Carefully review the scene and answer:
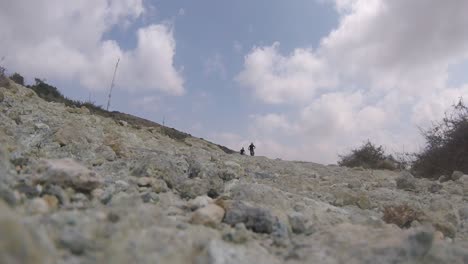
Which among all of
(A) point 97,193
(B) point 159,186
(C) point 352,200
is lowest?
(A) point 97,193

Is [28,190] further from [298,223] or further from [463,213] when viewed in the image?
[463,213]

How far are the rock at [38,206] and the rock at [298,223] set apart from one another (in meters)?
1.58

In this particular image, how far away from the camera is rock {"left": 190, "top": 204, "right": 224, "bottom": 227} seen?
2.64 meters

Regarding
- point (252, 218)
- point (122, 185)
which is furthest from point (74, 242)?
point (122, 185)

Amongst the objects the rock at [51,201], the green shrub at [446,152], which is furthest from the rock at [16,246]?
the green shrub at [446,152]

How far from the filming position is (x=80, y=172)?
9.31 ft

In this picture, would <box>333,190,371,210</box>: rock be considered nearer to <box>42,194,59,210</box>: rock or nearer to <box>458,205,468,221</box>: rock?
<box>458,205,468,221</box>: rock

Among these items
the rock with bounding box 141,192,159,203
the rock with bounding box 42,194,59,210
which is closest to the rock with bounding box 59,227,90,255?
the rock with bounding box 42,194,59,210

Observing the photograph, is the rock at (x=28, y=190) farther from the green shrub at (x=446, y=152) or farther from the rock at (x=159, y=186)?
the green shrub at (x=446, y=152)

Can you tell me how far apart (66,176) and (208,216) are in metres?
0.97

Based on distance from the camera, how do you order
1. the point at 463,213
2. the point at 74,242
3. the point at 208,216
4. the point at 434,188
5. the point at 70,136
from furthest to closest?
the point at 434,188 → the point at 70,136 → the point at 463,213 → the point at 208,216 → the point at 74,242

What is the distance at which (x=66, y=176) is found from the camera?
9.05ft

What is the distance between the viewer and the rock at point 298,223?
289 centimetres

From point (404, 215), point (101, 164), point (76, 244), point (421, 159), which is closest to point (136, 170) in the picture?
point (101, 164)
